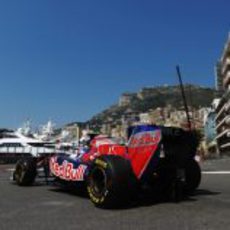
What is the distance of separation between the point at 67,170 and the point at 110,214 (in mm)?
3407

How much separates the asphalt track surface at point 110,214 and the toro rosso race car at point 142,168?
316 mm

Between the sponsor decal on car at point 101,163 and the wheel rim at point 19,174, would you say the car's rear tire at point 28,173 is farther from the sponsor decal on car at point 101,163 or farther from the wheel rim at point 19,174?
the sponsor decal on car at point 101,163

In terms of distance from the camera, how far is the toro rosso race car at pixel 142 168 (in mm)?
10805

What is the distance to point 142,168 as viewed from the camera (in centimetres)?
1101

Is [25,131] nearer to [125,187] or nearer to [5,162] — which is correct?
[5,162]

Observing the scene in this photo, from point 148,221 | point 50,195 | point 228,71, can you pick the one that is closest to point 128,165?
point 148,221

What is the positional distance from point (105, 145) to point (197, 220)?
14.6ft

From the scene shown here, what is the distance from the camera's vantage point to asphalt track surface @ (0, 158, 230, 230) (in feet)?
28.3

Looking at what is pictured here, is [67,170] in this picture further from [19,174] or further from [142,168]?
[19,174]

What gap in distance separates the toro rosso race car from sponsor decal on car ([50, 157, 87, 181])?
2cm

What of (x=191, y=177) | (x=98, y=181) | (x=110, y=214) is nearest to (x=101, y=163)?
(x=98, y=181)

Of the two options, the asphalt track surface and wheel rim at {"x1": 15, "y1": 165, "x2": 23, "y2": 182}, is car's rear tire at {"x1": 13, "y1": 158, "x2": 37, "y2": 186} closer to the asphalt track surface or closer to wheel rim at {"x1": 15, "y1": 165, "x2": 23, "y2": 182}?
wheel rim at {"x1": 15, "y1": 165, "x2": 23, "y2": 182}

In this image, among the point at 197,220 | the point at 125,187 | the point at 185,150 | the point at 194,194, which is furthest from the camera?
the point at 194,194

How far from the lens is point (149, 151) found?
10984mm
